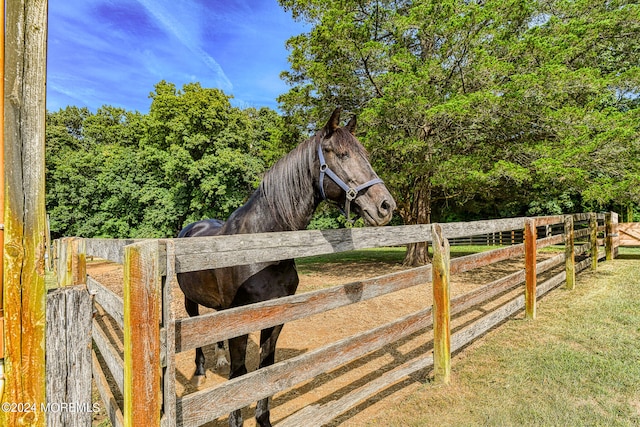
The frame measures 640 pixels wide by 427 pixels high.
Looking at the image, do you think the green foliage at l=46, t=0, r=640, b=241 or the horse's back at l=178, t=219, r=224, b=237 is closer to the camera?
the horse's back at l=178, t=219, r=224, b=237

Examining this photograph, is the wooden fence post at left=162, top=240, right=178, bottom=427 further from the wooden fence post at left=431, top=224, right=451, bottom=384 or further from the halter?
the wooden fence post at left=431, top=224, right=451, bottom=384

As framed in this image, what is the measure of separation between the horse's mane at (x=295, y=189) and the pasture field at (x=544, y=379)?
5.64 ft

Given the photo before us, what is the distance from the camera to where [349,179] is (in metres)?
2.20

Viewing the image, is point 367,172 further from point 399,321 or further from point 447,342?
point 447,342

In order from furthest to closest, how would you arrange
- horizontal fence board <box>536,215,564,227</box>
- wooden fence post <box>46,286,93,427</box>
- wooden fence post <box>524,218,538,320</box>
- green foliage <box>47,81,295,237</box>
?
green foliage <box>47,81,295,237</box> < horizontal fence board <box>536,215,564,227</box> < wooden fence post <box>524,218,538,320</box> < wooden fence post <box>46,286,93,427</box>

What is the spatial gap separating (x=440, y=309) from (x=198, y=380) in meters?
2.64

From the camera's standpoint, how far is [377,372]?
353 centimetres

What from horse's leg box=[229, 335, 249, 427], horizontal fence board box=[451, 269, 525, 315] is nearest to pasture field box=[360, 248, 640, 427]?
horizontal fence board box=[451, 269, 525, 315]

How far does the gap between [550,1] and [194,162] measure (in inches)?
665

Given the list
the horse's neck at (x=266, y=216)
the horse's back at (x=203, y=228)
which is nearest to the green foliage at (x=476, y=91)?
the horse's back at (x=203, y=228)

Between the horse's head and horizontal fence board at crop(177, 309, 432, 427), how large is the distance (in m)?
0.98

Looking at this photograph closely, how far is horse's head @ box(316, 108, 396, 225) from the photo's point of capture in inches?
82.8

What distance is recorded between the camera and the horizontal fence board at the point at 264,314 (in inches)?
61.8

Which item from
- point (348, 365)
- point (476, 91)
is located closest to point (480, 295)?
point (348, 365)
